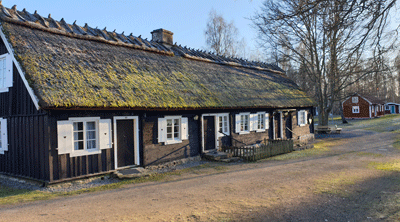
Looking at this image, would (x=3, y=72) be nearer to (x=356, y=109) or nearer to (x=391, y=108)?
(x=356, y=109)

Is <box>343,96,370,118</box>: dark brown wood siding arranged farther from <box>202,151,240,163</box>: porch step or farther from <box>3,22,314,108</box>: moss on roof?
<box>202,151,240,163</box>: porch step

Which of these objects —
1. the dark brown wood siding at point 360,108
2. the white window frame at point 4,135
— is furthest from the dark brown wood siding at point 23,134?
the dark brown wood siding at point 360,108

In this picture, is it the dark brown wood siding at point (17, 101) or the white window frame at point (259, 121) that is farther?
the white window frame at point (259, 121)

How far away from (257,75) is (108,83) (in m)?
12.5

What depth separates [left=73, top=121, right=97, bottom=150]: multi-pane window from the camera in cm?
902

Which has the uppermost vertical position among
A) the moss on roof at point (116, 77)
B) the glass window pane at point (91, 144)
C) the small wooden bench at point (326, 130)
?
the moss on roof at point (116, 77)


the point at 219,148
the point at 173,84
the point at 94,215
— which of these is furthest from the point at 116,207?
the point at 219,148

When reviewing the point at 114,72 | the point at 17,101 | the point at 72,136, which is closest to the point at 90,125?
the point at 72,136

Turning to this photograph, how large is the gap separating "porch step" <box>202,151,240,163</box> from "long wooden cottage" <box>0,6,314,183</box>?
49cm

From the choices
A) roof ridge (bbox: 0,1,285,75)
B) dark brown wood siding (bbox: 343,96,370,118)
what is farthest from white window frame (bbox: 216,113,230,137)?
dark brown wood siding (bbox: 343,96,370,118)

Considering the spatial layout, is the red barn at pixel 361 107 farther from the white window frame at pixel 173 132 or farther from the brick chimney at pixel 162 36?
the white window frame at pixel 173 132

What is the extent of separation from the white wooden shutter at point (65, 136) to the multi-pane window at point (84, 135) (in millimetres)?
226

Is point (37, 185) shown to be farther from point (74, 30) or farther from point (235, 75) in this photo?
point (235, 75)

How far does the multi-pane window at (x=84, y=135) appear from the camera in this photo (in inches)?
355
